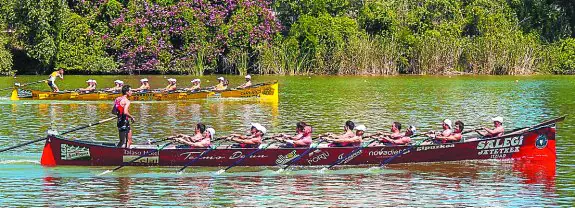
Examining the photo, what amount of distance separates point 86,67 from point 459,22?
93.9 ft

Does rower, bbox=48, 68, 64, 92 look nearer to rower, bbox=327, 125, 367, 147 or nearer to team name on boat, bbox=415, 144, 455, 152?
rower, bbox=327, 125, 367, 147

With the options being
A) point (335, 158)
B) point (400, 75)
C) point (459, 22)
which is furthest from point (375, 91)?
point (335, 158)

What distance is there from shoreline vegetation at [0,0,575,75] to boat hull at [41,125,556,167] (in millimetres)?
46762

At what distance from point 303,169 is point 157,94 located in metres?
23.7

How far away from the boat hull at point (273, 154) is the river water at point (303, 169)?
0.76 feet

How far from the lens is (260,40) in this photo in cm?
7562

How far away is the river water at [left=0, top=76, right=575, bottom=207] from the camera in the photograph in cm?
2172

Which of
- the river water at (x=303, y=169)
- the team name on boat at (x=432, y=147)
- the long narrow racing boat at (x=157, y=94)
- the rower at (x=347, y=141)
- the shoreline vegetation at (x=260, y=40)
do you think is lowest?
the river water at (x=303, y=169)

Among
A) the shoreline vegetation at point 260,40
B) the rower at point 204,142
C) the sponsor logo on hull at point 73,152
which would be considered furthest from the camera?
the shoreline vegetation at point 260,40

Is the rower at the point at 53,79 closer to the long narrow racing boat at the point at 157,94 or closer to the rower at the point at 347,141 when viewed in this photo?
the long narrow racing boat at the point at 157,94

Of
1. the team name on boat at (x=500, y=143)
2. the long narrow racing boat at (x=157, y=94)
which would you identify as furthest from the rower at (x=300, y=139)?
the long narrow racing boat at (x=157, y=94)

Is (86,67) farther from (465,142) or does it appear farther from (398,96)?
(465,142)

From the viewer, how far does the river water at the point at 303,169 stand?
2172 cm

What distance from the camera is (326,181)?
944 inches
